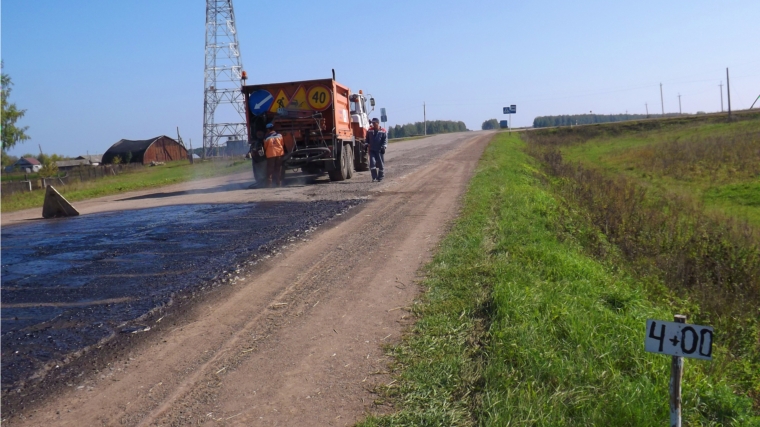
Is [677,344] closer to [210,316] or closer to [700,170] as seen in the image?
[210,316]

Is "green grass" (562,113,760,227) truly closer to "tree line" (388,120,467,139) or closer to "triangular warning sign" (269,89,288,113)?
"triangular warning sign" (269,89,288,113)

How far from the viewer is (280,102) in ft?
59.9

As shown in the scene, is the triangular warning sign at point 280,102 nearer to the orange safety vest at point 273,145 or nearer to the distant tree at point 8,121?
the orange safety vest at point 273,145

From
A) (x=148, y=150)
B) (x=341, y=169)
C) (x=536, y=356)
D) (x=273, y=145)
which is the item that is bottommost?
(x=536, y=356)

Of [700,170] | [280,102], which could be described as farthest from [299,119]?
[700,170]

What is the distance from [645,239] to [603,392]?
29.9ft

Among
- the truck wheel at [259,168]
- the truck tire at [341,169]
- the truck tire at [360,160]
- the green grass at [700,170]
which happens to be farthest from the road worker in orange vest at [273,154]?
the green grass at [700,170]

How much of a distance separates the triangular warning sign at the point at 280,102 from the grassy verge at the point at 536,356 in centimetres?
1201

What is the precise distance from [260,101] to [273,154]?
1.77 m

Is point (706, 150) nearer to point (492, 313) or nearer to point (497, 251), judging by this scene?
point (497, 251)

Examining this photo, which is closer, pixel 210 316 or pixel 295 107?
pixel 210 316

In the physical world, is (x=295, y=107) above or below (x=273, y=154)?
above

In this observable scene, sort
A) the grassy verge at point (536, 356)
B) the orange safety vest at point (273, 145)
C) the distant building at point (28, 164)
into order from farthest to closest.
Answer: the distant building at point (28, 164)
the orange safety vest at point (273, 145)
the grassy verge at point (536, 356)

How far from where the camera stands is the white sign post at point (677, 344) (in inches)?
118
